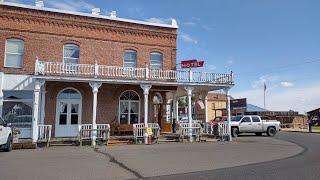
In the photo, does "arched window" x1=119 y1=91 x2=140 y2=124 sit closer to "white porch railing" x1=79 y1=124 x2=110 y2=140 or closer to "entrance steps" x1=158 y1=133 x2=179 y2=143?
"entrance steps" x1=158 y1=133 x2=179 y2=143

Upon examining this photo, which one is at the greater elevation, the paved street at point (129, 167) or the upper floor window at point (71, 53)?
the upper floor window at point (71, 53)

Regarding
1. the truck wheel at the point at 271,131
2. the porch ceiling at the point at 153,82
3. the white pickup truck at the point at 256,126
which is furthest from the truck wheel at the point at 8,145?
the truck wheel at the point at 271,131

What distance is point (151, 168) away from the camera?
12.4 m

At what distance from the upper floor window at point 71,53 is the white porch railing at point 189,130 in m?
8.34

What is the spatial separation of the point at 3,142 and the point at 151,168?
831 centimetres

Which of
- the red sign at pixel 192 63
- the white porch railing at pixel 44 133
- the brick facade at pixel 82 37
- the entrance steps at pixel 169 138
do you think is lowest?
the entrance steps at pixel 169 138

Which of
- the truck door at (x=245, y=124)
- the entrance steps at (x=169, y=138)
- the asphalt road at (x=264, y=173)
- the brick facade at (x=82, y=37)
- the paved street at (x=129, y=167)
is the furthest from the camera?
the truck door at (x=245, y=124)

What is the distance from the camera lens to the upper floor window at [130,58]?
88.9 ft

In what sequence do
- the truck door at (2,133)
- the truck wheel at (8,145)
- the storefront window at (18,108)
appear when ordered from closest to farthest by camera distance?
the truck door at (2,133)
the truck wheel at (8,145)
the storefront window at (18,108)

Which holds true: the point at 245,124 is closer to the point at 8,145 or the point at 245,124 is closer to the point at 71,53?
the point at 71,53

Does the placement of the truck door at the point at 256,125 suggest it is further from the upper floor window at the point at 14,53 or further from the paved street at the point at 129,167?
the upper floor window at the point at 14,53

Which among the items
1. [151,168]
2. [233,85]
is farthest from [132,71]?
[151,168]

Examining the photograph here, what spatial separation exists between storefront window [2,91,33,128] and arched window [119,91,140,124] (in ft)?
20.1

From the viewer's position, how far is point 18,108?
2320cm
